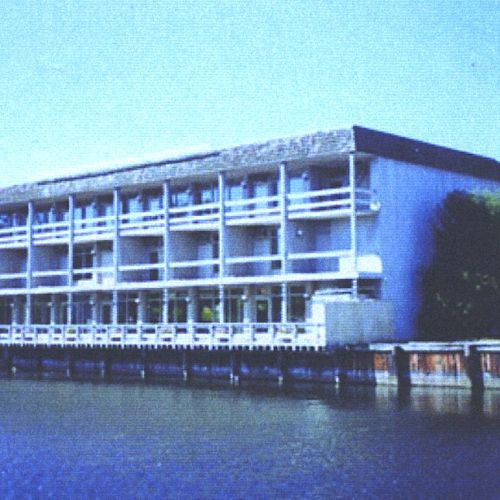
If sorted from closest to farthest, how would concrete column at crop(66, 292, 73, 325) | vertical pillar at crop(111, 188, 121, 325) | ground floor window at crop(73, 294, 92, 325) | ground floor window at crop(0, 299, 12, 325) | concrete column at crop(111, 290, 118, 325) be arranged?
concrete column at crop(111, 290, 118, 325) < vertical pillar at crop(111, 188, 121, 325) < concrete column at crop(66, 292, 73, 325) < ground floor window at crop(73, 294, 92, 325) < ground floor window at crop(0, 299, 12, 325)

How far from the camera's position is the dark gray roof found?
1699 inches

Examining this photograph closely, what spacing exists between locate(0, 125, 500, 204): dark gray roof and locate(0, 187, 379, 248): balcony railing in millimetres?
1841

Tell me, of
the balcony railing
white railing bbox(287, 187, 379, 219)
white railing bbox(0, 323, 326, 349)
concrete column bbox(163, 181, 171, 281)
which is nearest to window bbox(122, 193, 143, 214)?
the balcony railing

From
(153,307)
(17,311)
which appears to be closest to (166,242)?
(153,307)

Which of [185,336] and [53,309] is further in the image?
[53,309]

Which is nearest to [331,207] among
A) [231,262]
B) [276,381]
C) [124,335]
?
[231,262]

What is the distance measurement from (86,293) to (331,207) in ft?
59.2

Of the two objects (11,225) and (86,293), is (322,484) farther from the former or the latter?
(11,225)

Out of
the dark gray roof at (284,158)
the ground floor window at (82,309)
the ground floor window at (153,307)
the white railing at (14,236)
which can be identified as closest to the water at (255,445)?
the dark gray roof at (284,158)

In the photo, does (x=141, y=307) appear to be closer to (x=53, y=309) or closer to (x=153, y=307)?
(x=153, y=307)

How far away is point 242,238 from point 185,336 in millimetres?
6402

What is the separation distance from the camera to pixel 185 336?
45.5 meters

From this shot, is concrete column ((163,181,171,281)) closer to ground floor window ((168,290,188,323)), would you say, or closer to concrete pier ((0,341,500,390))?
ground floor window ((168,290,188,323))

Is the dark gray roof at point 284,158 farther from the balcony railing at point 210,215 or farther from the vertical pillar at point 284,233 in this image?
the balcony railing at point 210,215
